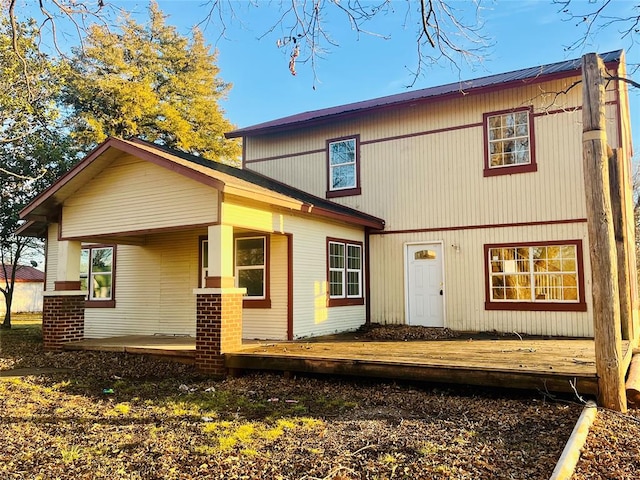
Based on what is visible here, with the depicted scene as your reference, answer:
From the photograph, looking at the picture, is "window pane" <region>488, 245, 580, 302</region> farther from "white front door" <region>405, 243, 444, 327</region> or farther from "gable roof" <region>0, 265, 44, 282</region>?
"gable roof" <region>0, 265, 44, 282</region>

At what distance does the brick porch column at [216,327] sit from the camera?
8.00 m

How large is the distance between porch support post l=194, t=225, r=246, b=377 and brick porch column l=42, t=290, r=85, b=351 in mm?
4265

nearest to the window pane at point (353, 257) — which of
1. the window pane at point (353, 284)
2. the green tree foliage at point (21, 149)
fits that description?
the window pane at point (353, 284)

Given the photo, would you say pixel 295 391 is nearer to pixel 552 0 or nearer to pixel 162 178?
pixel 162 178

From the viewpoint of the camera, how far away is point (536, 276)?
1060cm

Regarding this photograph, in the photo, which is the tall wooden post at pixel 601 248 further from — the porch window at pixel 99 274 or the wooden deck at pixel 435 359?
the porch window at pixel 99 274

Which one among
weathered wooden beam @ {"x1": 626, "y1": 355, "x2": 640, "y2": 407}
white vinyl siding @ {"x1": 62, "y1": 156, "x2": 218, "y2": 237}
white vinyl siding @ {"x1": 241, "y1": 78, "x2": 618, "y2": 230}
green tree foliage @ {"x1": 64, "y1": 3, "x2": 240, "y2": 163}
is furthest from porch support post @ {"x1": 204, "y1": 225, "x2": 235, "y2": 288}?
green tree foliage @ {"x1": 64, "y1": 3, "x2": 240, "y2": 163}

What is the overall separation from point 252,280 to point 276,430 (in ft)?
18.4

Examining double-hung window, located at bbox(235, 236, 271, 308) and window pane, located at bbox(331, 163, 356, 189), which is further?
window pane, located at bbox(331, 163, 356, 189)

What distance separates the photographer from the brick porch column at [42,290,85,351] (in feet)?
34.7

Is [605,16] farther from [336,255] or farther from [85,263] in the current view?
[85,263]

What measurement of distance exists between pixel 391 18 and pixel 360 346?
18.1ft

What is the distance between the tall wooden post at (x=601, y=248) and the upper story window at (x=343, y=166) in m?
7.55

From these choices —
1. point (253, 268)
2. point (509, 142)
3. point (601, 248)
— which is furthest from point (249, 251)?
point (601, 248)
